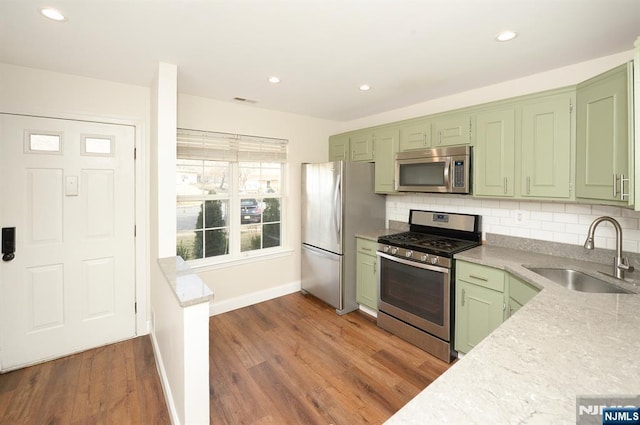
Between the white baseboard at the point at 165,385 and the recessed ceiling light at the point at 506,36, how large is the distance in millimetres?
3127

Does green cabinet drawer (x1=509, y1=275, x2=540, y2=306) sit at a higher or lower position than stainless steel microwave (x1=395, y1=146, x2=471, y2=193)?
lower

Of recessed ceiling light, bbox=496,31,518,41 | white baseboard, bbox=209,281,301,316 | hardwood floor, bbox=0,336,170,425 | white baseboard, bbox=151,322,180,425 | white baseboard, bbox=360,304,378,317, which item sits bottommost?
hardwood floor, bbox=0,336,170,425

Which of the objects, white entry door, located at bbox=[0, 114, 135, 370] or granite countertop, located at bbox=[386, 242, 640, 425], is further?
white entry door, located at bbox=[0, 114, 135, 370]

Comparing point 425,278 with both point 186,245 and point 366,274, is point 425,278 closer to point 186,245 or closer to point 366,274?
point 366,274

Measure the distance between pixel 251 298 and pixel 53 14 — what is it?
123 inches

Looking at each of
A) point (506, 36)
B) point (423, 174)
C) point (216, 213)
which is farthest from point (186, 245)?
point (506, 36)

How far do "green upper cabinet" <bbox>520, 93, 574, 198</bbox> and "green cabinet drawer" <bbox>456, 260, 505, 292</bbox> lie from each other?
0.71 metres

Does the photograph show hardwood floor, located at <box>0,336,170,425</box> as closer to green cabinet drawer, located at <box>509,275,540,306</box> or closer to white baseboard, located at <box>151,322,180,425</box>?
white baseboard, located at <box>151,322,180,425</box>

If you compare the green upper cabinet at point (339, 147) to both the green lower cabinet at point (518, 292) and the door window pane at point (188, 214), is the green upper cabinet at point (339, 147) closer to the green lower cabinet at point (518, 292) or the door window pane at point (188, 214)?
the door window pane at point (188, 214)

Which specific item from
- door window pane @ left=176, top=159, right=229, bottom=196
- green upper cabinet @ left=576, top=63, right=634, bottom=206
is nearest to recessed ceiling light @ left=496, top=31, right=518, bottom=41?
green upper cabinet @ left=576, top=63, right=634, bottom=206

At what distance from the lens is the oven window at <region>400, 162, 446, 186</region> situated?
2.88 m

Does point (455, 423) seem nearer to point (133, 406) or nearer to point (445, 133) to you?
point (133, 406)

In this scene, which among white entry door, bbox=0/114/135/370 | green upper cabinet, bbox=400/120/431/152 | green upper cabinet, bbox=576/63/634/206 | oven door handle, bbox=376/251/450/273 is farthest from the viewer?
green upper cabinet, bbox=400/120/431/152

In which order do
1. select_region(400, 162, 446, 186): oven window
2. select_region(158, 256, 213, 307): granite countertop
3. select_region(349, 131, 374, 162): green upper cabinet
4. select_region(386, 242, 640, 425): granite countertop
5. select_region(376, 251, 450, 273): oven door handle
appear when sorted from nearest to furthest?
select_region(386, 242, 640, 425): granite countertop, select_region(158, 256, 213, 307): granite countertop, select_region(376, 251, 450, 273): oven door handle, select_region(400, 162, 446, 186): oven window, select_region(349, 131, 374, 162): green upper cabinet
